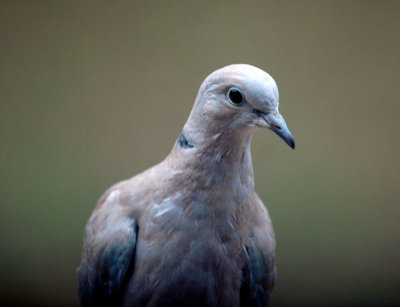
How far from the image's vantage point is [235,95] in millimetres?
1111

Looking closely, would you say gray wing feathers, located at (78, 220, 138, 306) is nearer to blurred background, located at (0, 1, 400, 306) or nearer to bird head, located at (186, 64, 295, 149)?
bird head, located at (186, 64, 295, 149)

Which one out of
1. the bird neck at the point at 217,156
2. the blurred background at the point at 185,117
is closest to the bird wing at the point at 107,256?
the bird neck at the point at 217,156

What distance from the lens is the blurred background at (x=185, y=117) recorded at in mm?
2102

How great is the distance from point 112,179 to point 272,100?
4.66 ft

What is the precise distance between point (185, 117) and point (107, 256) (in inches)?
39.6

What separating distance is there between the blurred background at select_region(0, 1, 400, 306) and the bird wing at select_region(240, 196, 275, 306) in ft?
2.89

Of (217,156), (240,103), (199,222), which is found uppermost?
(240,103)

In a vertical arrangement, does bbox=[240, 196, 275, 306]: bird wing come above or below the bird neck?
below

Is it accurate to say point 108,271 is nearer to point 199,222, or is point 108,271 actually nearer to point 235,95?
point 199,222

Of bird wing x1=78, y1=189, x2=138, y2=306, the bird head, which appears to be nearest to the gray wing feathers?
bird wing x1=78, y1=189, x2=138, y2=306

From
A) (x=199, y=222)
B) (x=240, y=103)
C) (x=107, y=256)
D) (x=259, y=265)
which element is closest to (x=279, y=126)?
(x=240, y=103)

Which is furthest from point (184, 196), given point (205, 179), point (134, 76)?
point (134, 76)

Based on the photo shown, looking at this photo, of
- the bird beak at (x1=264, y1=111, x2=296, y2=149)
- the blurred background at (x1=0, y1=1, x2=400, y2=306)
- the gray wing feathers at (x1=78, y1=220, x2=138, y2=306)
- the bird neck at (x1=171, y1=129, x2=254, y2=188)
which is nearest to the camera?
the bird beak at (x1=264, y1=111, x2=296, y2=149)

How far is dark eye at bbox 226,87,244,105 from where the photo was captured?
43.3 inches
